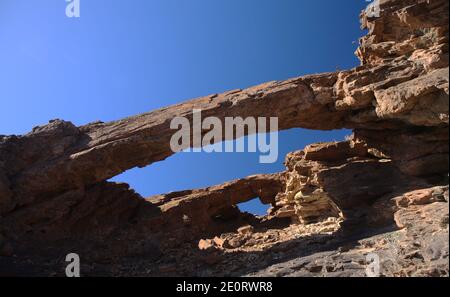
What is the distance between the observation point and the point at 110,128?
74.3ft

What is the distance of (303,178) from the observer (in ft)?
83.4

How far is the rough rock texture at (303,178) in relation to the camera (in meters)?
16.3

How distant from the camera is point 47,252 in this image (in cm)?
2044

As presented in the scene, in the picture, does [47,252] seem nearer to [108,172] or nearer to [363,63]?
[108,172]

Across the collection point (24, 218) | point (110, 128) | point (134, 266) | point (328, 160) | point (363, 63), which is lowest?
point (134, 266)

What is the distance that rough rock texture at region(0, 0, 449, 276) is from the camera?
643 inches

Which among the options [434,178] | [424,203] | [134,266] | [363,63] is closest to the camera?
[424,203]

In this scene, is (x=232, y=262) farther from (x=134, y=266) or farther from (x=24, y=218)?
(x=24, y=218)

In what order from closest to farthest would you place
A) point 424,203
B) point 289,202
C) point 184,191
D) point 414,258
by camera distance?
point 414,258 < point 424,203 < point 289,202 < point 184,191

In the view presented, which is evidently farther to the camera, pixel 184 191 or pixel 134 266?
pixel 184 191

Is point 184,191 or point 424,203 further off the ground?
point 184,191

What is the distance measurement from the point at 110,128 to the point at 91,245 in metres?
6.18

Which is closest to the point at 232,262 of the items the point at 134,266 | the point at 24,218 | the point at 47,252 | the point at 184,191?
the point at 134,266

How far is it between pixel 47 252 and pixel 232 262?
363 inches
